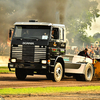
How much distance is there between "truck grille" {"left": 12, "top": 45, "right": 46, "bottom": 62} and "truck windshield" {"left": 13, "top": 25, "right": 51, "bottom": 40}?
0.56m

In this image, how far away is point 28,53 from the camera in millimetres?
17469

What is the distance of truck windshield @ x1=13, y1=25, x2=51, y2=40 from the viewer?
1733cm

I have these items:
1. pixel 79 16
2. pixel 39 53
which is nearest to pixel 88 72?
pixel 39 53

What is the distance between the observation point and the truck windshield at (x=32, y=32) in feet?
56.9

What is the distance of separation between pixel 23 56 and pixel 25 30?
1.33 m

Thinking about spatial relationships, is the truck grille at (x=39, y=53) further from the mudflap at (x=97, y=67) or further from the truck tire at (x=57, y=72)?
the mudflap at (x=97, y=67)

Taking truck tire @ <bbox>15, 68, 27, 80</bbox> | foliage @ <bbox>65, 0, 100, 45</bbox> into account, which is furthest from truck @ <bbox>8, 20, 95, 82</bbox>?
foliage @ <bbox>65, 0, 100, 45</bbox>

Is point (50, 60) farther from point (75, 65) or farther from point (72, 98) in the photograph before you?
point (72, 98)

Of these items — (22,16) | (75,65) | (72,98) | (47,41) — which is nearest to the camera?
(72,98)

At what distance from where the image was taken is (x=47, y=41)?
17.1 meters

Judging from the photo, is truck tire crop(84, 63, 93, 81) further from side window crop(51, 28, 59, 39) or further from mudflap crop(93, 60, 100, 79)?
side window crop(51, 28, 59, 39)

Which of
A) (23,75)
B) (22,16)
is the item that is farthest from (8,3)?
(23,75)

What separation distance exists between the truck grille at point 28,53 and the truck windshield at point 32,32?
0.56m

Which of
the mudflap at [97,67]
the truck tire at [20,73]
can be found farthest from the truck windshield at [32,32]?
the mudflap at [97,67]
